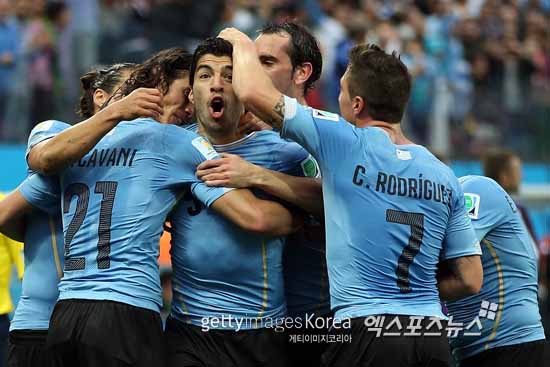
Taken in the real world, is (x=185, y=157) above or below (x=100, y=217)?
above

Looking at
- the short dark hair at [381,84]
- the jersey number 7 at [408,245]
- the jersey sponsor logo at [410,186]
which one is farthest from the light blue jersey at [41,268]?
the jersey number 7 at [408,245]

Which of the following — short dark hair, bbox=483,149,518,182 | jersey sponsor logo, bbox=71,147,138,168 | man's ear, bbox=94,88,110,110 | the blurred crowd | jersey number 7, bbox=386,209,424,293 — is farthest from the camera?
the blurred crowd

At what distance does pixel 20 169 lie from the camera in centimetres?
1213

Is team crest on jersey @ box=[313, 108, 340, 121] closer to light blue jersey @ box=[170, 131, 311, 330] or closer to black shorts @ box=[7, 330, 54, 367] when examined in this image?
light blue jersey @ box=[170, 131, 311, 330]

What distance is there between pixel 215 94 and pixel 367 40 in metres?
9.18

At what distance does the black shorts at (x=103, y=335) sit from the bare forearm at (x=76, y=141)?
66cm

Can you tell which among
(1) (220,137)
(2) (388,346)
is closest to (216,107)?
(1) (220,137)

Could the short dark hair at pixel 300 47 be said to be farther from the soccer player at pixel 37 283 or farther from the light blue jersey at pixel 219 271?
the soccer player at pixel 37 283

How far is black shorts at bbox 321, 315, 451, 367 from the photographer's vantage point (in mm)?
4879

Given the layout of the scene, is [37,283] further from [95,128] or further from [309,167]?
[309,167]

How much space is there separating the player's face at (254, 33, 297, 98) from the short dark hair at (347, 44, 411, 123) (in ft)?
2.66

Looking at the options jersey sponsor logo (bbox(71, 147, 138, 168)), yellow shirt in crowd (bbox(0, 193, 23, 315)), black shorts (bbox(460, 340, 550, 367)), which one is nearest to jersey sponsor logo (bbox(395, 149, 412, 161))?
jersey sponsor logo (bbox(71, 147, 138, 168))

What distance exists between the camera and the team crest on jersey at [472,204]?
5699 millimetres

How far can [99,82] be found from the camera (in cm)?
588
